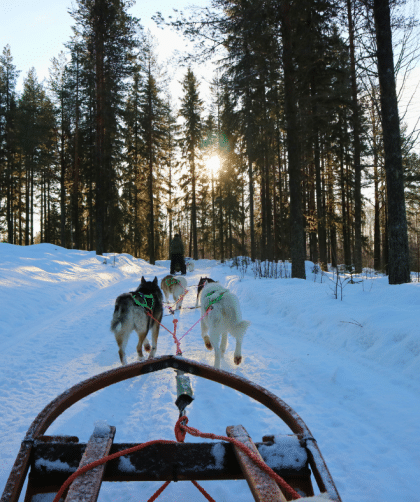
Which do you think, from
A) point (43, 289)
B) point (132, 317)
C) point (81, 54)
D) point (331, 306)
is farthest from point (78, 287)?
point (81, 54)

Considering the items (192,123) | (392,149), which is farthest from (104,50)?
(392,149)

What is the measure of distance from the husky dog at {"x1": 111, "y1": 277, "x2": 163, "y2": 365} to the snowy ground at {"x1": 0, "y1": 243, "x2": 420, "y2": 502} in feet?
1.10

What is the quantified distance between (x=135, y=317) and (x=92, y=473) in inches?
128

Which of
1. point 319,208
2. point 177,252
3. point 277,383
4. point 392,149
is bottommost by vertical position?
point 277,383

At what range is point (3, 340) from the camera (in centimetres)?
478

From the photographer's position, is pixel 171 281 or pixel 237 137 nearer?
pixel 171 281

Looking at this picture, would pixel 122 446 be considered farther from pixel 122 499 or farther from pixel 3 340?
pixel 3 340

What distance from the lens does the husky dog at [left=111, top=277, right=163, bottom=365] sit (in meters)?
4.09

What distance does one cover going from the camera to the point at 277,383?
340 centimetres

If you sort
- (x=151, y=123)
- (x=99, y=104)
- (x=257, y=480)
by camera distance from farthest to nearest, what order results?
(x=151, y=123)
(x=99, y=104)
(x=257, y=480)

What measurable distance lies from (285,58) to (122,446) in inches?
454

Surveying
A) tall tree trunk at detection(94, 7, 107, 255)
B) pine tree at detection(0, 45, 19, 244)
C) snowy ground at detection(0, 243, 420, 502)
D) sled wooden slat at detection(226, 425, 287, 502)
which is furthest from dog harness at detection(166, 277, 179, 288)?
pine tree at detection(0, 45, 19, 244)

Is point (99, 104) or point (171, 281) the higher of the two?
point (99, 104)

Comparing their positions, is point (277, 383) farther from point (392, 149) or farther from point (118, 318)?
point (392, 149)
